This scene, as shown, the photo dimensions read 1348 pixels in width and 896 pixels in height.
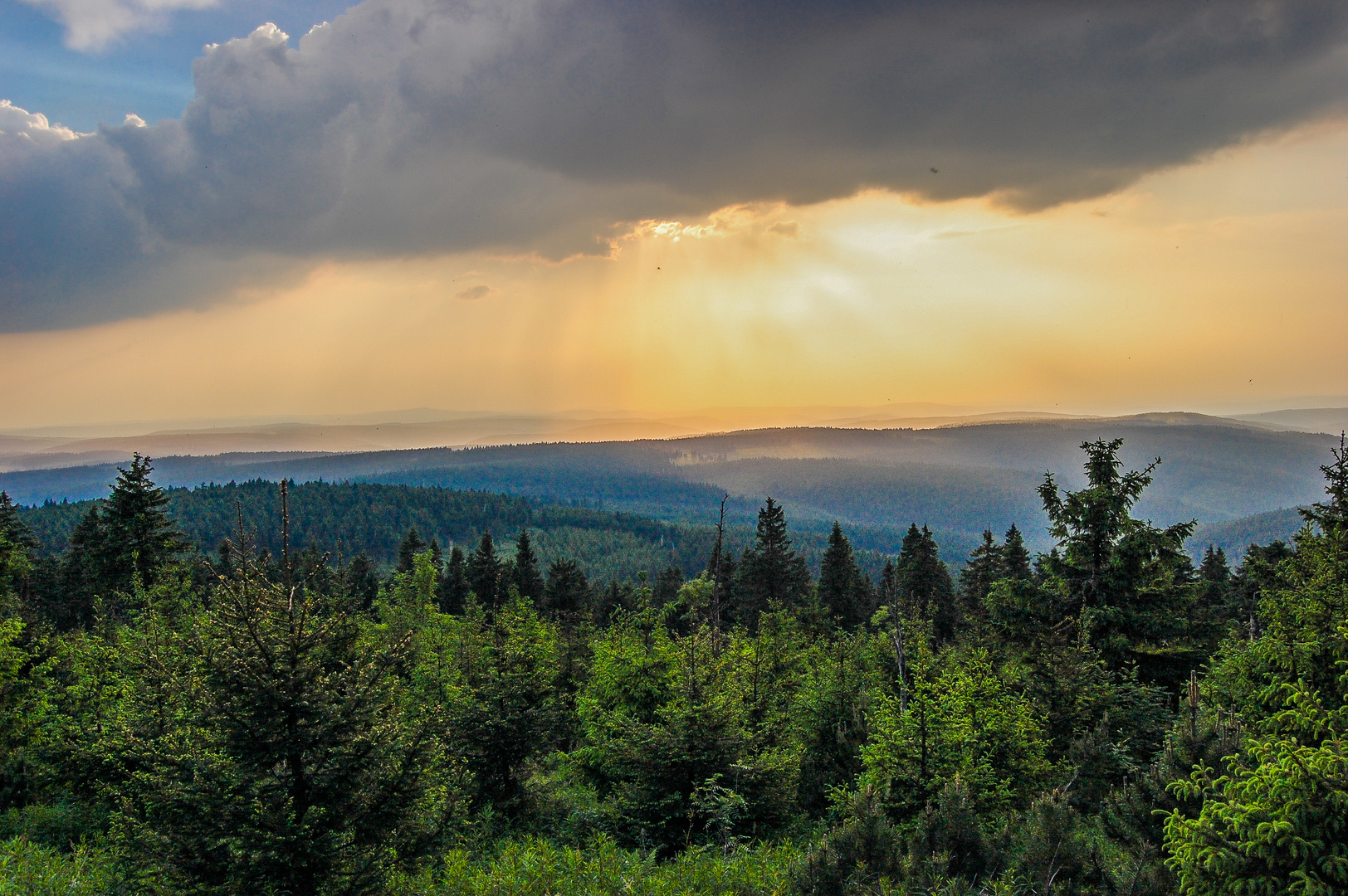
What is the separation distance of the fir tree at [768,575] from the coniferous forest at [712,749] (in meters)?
26.6

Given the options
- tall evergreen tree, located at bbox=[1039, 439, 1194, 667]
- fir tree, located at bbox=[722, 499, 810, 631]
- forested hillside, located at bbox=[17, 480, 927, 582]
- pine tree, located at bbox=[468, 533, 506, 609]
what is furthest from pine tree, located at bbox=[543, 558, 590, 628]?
forested hillside, located at bbox=[17, 480, 927, 582]

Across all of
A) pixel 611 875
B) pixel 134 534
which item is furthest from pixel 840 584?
pixel 134 534

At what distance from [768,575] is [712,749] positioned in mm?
40970

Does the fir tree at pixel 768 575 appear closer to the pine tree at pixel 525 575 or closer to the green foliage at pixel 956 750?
the pine tree at pixel 525 575

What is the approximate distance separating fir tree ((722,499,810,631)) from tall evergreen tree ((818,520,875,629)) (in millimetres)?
2321

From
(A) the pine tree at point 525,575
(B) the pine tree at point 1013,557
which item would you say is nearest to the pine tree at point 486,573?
(A) the pine tree at point 525,575

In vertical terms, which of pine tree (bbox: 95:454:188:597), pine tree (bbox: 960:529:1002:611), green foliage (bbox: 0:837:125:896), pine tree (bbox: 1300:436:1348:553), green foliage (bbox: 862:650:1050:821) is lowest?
pine tree (bbox: 960:529:1002:611)

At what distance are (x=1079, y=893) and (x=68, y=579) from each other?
7313cm

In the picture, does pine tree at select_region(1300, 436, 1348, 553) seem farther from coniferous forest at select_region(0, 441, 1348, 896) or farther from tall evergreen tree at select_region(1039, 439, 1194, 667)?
tall evergreen tree at select_region(1039, 439, 1194, 667)

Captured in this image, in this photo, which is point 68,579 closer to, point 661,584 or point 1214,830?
point 661,584

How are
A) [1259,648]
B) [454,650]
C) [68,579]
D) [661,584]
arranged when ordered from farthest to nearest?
[661,584], [68,579], [454,650], [1259,648]

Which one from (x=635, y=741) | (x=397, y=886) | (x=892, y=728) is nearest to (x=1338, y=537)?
(x=892, y=728)

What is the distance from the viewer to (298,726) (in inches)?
320

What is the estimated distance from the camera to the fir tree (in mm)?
53719
